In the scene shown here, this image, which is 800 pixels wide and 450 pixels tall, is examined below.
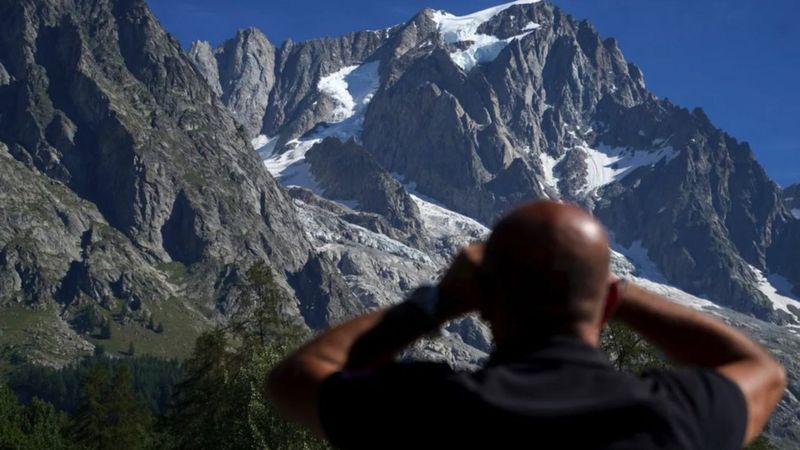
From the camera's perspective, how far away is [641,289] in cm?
484

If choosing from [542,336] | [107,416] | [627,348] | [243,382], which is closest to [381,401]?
[542,336]

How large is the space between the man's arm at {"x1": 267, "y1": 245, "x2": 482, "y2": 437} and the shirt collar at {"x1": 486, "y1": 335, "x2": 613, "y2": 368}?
361 mm

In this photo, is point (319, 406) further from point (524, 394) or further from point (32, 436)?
point (32, 436)

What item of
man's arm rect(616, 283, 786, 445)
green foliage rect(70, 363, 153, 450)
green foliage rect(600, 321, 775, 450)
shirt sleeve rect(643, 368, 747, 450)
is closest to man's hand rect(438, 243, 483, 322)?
man's arm rect(616, 283, 786, 445)

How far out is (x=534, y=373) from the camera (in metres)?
4.27

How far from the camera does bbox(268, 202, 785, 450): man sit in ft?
13.6

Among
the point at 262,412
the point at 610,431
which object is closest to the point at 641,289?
the point at 610,431

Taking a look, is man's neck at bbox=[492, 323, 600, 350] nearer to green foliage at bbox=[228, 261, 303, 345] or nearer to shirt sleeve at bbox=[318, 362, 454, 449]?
→ shirt sleeve at bbox=[318, 362, 454, 449]

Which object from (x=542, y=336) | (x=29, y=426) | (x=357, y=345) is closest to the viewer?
(x=542, y=336)

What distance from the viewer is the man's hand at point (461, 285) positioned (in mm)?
4609

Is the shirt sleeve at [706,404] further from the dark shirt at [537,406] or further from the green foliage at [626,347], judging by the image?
the green foliage at [626,347]

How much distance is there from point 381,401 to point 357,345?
33 centimetres

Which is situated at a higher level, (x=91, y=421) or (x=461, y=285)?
(x=461, y=285)

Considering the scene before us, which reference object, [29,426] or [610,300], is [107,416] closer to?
[29,426]
